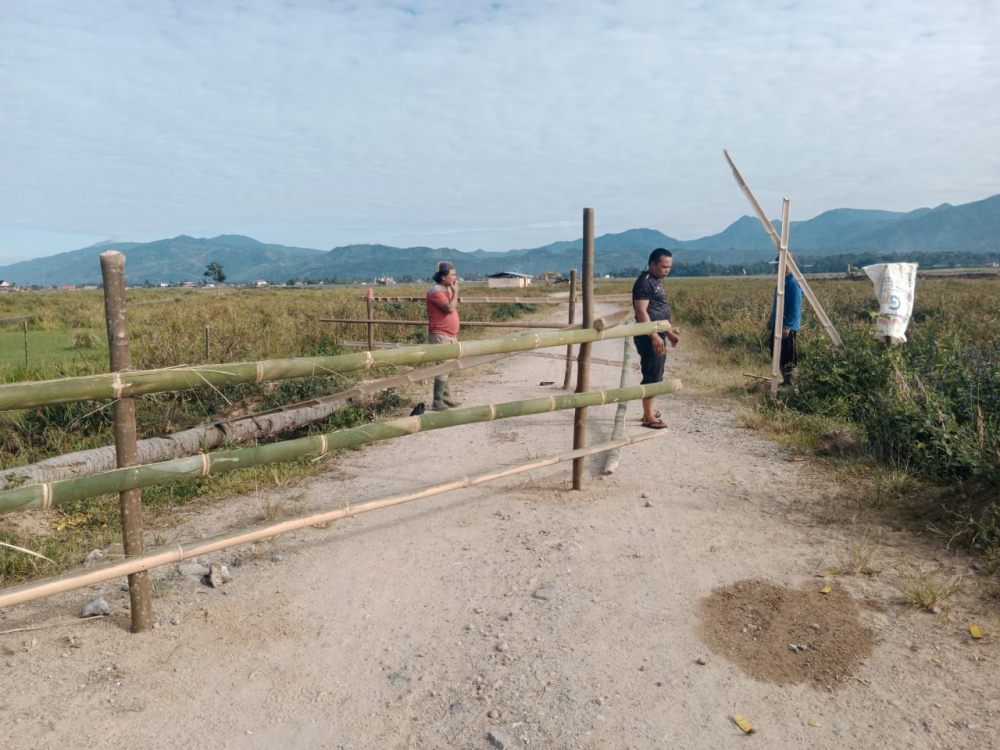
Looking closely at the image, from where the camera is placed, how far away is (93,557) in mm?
3869

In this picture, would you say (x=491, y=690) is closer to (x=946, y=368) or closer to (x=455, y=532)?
(x=455, y=532)

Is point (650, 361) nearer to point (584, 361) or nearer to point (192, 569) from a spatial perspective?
point (584, 361)

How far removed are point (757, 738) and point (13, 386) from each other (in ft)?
10.1

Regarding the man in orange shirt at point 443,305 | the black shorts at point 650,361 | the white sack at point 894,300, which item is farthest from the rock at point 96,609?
the white sack at point 894,300

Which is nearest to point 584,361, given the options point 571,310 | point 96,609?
point 96,609

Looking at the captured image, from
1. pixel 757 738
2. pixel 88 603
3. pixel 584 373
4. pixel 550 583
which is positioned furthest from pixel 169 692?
pixel 584 373

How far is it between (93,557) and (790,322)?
718 cm

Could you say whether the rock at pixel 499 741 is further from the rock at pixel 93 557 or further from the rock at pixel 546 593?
the rock at pixel 93 557

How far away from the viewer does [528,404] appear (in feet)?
A: 13.8

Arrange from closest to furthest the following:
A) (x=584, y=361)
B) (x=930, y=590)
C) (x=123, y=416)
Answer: (x=123, y=416), (x=930, y=590), (x=584, y=361)

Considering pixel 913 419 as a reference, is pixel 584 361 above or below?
above

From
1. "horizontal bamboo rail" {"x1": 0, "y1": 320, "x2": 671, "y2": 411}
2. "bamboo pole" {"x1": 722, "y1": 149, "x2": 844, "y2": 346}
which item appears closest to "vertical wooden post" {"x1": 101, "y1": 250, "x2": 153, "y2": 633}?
"horizontal bamboo rail" {"x1": 0, "y1": 320, "x2": 671, "y2": 411}

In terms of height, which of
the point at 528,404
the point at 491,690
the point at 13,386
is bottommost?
the point at 491,690

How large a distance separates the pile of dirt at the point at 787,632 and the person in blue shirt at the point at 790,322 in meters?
4.70
